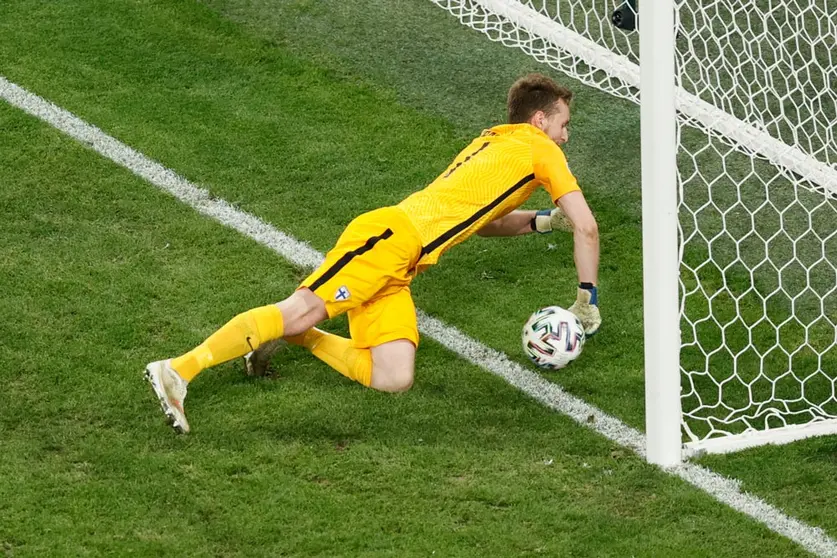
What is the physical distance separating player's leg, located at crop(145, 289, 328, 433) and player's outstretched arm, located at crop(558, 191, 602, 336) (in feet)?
3.52

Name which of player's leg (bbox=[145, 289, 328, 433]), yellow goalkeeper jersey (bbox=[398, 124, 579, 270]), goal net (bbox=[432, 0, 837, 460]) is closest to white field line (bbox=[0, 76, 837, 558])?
goal net (bbox=[432, 0, 837, 460])

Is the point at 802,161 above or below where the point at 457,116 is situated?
above

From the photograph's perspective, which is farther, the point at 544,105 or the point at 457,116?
the point at 457,116

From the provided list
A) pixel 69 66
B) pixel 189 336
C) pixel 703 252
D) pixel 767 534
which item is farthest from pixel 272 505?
pixel 69 66

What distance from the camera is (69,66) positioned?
808cm

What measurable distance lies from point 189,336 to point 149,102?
226 centimetres

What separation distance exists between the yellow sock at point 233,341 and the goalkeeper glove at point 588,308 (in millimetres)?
1262

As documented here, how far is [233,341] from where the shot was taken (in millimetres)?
5418

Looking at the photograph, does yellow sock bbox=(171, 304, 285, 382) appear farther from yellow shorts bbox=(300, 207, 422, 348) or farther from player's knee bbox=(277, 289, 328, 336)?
yellow shorts bbox=(300, 207, 422, 348)

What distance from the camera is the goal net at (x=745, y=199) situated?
5629mm

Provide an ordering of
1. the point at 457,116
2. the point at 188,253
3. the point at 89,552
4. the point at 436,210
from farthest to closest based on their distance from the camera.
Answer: the point at 457,116 < the point at 188,253 < the point at 436,210 < the point at 89,552

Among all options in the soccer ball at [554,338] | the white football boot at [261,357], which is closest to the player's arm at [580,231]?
the soccer ball at [554,338]

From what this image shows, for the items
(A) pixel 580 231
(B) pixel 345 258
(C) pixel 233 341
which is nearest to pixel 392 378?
(B) pixel 345 258

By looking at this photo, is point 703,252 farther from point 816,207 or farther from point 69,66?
point 69,66
